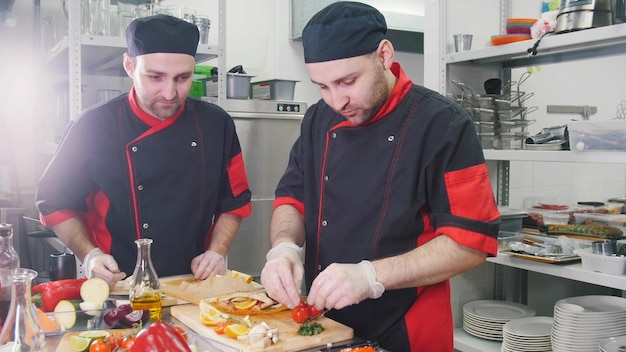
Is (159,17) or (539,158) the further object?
(539,158)

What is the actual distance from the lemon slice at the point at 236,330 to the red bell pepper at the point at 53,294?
1.65 feet

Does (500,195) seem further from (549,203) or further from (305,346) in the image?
(305,346)

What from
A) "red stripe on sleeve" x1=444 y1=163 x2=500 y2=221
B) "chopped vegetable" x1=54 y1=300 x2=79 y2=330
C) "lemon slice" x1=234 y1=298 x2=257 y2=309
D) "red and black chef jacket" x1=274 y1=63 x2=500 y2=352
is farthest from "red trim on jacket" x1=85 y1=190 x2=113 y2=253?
"red stripe on sleeve" x1=444 y1=163 x2=500 y2=221

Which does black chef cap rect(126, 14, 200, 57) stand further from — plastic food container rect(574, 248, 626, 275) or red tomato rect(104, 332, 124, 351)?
plastic food container rect(574, 248, 626, 275)

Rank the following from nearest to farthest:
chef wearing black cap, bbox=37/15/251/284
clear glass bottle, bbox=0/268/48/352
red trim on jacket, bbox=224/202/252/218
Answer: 1. clear glass bottle, bbox=0/268/48/352
2. chef wearing black cap, bbox=37/15/251/284
3. red trim on jacket, bbox=224/202/252/218

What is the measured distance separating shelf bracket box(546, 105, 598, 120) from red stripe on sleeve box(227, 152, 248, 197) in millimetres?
2858

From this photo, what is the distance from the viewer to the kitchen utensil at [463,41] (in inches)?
141

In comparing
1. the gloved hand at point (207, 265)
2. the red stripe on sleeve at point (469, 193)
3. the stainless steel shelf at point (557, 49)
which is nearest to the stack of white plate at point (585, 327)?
the stainless steel shelf at point (557, 49)

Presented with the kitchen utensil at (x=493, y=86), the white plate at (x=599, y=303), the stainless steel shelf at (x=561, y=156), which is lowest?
the white plate at (x=599, y=303)

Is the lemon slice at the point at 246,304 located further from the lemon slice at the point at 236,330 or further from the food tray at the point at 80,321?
the food tray at the point at 80,321

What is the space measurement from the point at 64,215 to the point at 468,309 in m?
2.28

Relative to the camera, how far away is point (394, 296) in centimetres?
187

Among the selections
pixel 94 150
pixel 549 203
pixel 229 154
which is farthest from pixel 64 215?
pixel 549 203

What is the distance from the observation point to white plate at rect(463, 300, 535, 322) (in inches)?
136
